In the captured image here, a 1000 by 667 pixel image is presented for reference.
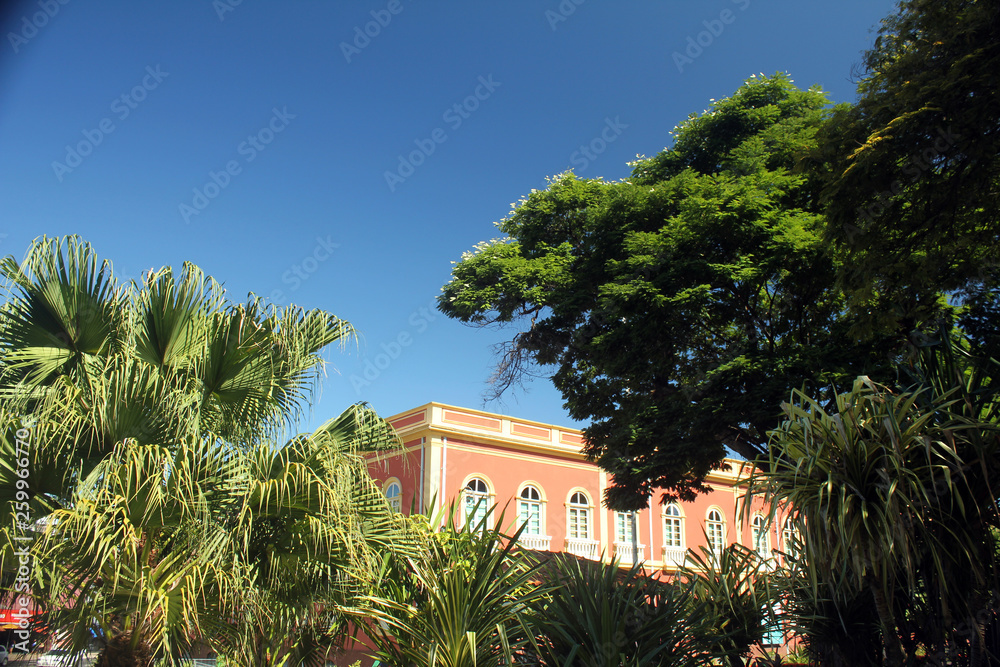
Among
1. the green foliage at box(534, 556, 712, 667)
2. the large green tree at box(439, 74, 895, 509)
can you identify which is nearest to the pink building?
the large green tree at box(439, 74, 895, 509)

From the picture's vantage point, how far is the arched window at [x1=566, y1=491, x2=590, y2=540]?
26.8m

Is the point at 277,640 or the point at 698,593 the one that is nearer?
the point at 277,640

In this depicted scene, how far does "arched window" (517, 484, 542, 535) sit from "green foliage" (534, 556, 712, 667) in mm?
19755

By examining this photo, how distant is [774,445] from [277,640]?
14.9 feet

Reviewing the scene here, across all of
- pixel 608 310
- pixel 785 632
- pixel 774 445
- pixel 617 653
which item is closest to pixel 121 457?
pixel 617 653

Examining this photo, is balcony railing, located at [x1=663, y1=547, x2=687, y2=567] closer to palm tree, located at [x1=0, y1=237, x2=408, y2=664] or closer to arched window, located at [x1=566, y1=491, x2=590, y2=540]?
arched window, located at [x1=566, y1=491, x2=590, y2=540]

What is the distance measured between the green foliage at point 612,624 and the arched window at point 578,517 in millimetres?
20941

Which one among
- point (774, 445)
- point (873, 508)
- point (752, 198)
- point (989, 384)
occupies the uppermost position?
point (752, 198)

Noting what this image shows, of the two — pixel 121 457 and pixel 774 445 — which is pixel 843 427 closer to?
pixel 774 445

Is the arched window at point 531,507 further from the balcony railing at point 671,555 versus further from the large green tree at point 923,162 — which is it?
the large green tree at point 923,162

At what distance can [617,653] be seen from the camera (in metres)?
5.52

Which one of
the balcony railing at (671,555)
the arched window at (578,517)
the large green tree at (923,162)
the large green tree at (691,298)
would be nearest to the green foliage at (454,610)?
the large green tree at (923,162)

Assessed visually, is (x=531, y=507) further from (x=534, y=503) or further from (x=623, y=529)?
(x=623, y=529)

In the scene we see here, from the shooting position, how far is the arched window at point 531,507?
25.8 m
